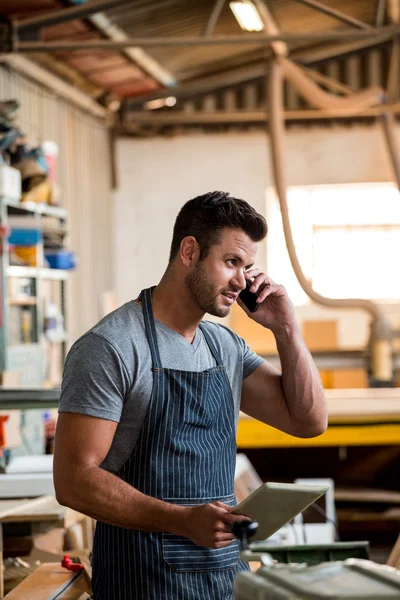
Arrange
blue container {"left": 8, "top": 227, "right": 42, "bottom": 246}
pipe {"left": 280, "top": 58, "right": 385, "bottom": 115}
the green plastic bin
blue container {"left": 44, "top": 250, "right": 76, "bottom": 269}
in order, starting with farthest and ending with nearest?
pipe {"left": 280, "top": 58, "right": 385, "bottom": 115}
blue container {"left": 44, "top": 250, "right": 76, "bottom": 269}
blue container {"left": 8, "top": 227, "right": 42, "bottom": 246}
the green plastic bin

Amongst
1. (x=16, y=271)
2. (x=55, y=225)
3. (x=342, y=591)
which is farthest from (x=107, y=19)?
(x=342, y=591)

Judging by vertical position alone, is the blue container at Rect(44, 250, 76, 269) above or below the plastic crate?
above

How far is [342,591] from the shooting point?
59.6 inches

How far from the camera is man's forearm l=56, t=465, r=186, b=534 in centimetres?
202

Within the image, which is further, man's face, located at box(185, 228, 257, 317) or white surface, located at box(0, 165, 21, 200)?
white surface, located at box(0, 165, 21, 200)

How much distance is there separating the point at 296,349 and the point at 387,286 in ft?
32.8

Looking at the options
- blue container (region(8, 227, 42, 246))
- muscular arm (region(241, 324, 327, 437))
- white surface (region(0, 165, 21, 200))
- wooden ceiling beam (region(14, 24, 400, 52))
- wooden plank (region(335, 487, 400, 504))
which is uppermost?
wooden ceiling beam (region(14, 24, 400, 52))

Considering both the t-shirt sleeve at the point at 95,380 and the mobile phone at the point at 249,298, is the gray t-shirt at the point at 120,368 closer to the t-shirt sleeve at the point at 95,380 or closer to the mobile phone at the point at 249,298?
the t-shirt sleeve at the point at 95,380

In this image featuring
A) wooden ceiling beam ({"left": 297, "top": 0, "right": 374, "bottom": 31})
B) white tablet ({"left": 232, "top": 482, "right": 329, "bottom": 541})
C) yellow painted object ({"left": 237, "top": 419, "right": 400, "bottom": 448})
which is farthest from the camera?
wooden ceiling beam ({"left": 297, "top": 0, "right": 374, "bottom": 31})

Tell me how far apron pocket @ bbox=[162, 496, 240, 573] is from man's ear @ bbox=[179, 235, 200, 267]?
57 centimetres

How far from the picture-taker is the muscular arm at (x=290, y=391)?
2.45 m

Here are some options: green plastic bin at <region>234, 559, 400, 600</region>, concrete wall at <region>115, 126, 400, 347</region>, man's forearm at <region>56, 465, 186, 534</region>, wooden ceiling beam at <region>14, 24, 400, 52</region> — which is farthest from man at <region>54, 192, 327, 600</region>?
concrete wall at <region>115, 126, 400, 347</region>

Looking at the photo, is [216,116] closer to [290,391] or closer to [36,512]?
[36,512]

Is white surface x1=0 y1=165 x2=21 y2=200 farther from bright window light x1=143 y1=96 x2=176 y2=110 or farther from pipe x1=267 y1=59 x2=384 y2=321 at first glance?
bright window light x1=143 y1=96 x2=176 y2=110
